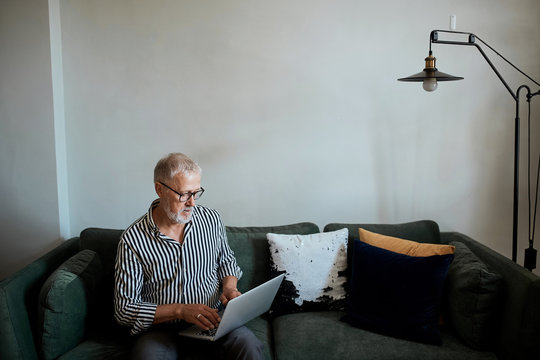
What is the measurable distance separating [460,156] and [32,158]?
8.43 feet

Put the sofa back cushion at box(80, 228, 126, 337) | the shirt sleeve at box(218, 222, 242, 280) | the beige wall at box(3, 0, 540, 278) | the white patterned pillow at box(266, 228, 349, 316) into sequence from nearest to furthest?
the sofa back cushion at box(80, 228, 126, 337) → the shirt sleeve at box(218, 222, 242, 280) → the white patterned pillow at box(266, 228, 349, 316) → the beige wall at box(3, 0, 540, 278)

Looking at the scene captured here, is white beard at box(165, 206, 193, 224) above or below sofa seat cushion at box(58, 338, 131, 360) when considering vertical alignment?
above

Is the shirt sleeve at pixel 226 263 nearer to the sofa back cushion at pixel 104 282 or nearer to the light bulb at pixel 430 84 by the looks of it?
the sofa back cushion at pixel 104 282

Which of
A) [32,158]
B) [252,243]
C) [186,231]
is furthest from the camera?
[32,158]

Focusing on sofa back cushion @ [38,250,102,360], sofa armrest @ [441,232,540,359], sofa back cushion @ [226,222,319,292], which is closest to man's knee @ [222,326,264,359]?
sofa back cushion @ [226,222,319,292]

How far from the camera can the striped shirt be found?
2.00 metres

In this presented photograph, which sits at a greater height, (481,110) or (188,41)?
(188,41)

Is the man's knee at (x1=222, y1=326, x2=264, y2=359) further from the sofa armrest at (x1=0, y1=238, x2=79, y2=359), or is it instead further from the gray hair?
the sofa armrest at (x1=0, y1=238, x2=79, y2=359)

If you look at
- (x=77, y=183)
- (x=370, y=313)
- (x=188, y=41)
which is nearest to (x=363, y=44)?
(x=188, y=41)

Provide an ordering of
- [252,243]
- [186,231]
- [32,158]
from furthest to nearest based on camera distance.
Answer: [32,158] < [252,243] < [186,231]

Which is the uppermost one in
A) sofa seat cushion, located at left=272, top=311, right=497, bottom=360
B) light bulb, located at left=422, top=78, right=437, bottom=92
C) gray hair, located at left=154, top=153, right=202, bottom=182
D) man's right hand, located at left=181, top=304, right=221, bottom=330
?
light bulb, located at left=422, top=78, right=437, bottom=92

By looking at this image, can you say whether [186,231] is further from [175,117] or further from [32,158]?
[32,158]

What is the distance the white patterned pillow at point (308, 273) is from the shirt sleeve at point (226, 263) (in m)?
0.22

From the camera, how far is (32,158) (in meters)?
2.84
